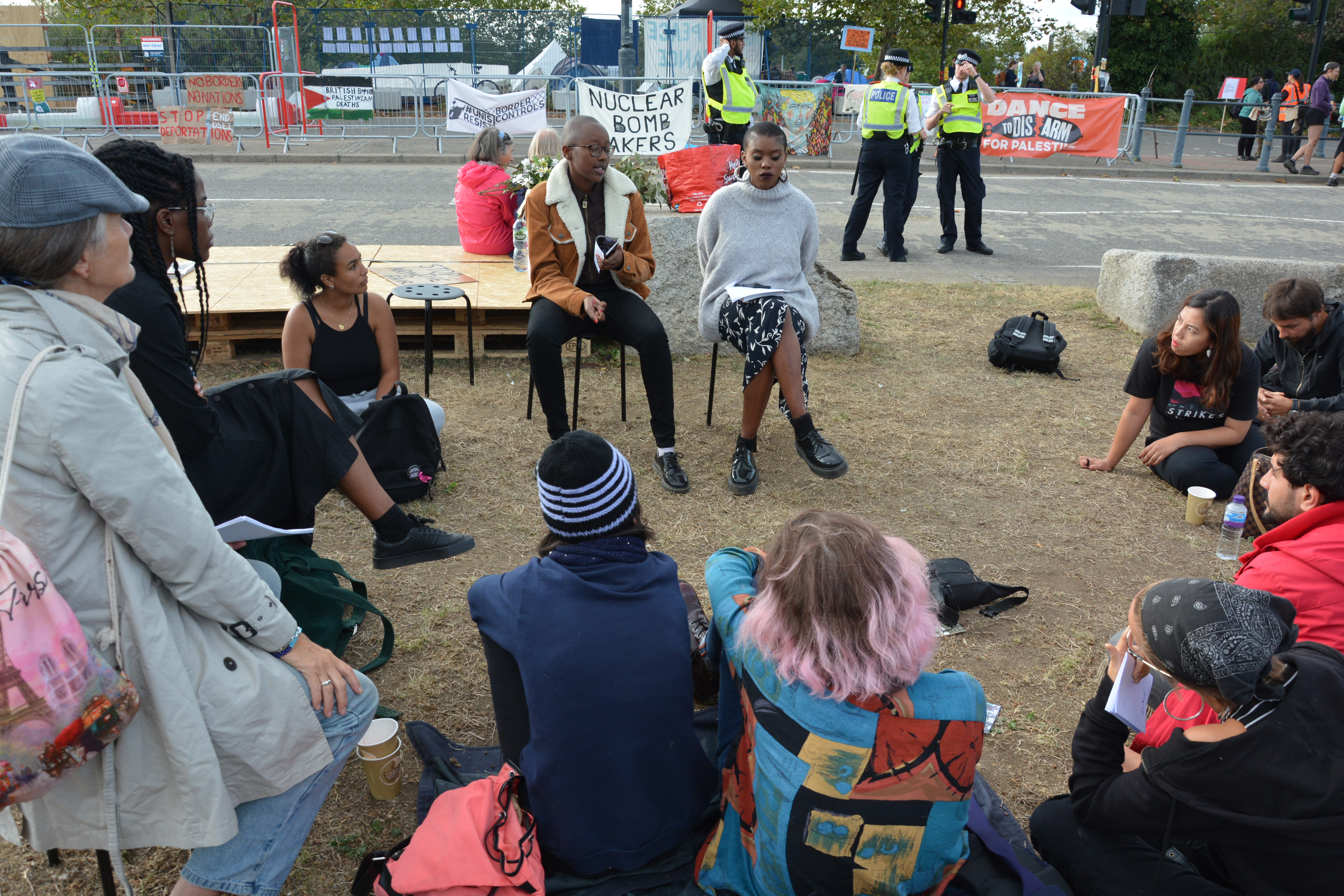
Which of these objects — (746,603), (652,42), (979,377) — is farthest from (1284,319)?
(652,42)

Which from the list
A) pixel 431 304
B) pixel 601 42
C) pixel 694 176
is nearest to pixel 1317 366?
pixel 694 176

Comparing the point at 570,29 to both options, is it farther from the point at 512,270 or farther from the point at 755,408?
the point at 755,408

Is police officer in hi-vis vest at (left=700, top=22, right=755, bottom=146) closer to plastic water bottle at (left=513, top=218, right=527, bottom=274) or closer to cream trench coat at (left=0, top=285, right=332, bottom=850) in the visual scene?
plastic water bottle at (left=513, top=218, right=527, bottom=274)

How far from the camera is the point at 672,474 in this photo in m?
4.32

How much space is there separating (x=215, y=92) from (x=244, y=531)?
16467 millimetres

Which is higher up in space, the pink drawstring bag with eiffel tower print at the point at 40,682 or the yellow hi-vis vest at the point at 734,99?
the yellow hi-vis vest at the point at 734,99

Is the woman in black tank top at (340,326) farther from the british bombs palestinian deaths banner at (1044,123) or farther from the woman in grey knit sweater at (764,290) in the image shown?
the british bombs palestinian deaths banner at (1044,123)

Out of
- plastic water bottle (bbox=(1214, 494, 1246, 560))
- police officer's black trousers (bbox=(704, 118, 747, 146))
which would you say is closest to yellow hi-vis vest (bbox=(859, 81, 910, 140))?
police officer's black trousers (bbox=(704, 118, 747, 146))

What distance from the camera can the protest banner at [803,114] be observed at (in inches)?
626

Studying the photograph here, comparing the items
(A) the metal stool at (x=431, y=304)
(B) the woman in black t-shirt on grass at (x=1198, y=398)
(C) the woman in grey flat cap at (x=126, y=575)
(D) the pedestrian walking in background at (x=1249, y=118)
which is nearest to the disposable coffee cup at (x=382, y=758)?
(C) the woman in grey flat cap at (x=126, y=575)

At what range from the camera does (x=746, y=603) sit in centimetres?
194

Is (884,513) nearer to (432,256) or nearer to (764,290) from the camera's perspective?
(764,290)

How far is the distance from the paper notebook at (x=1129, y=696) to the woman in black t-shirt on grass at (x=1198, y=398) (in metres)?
2.61

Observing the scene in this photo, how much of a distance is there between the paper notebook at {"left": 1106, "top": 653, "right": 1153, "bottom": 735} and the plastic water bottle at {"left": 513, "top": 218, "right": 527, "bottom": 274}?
16.5 ft
